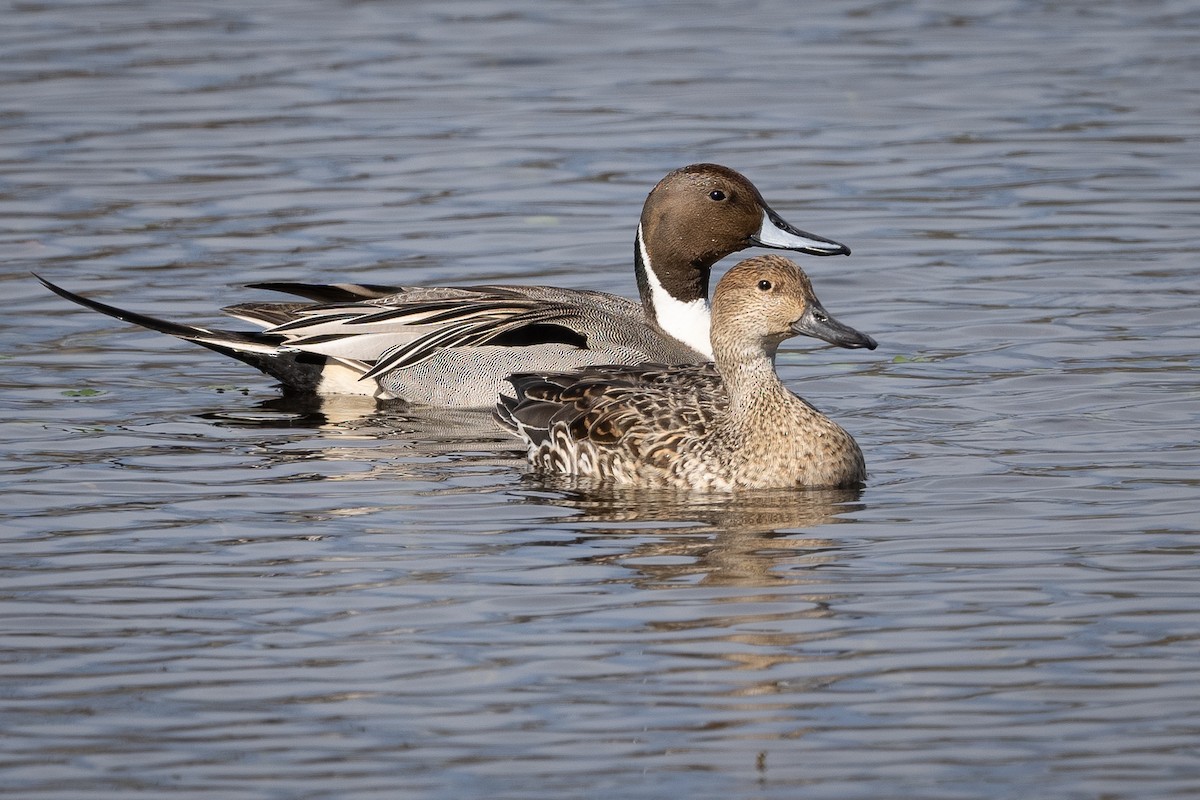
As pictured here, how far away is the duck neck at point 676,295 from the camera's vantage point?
11.5m

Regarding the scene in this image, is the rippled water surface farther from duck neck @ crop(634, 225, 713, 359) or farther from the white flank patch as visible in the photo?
duck neck @ crop(634, 225, 713, 359)

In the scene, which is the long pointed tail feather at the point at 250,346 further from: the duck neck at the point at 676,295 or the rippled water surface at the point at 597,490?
the duck neck at the point at 676,295

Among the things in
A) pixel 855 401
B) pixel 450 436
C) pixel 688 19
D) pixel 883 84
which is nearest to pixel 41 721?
pixel 450 436

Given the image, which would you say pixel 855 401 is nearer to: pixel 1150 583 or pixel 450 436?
pixel 450 436

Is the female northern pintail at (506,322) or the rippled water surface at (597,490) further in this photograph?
the female northern pintail at (506,322)

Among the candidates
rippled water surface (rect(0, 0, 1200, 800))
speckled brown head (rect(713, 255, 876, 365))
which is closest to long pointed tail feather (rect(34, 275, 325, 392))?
rippled water surface (rect(0, 0, 1200, 800))

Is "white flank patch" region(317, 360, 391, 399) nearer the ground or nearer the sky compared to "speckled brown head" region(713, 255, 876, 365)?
nearer the ground

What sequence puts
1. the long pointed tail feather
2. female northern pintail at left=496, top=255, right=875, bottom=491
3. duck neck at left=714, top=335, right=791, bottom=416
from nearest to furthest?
1. female northern pintail at left=496, top=255, right=875, bottom=491
2. duck neck at left=714, top=335, right=791, bottom=416
3. the long pointed tail feather

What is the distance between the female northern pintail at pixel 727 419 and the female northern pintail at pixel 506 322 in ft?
3.96

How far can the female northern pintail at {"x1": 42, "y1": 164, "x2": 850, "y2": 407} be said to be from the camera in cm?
1123

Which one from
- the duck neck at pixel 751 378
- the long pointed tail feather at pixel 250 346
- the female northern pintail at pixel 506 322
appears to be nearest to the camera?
the duck neck at pixel 751 378

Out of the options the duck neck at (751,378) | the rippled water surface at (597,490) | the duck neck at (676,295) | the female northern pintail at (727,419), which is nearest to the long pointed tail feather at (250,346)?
the rippled water surface at (597,490)

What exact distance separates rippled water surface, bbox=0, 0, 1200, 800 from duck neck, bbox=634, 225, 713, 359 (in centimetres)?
52

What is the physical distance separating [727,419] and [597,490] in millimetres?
627
